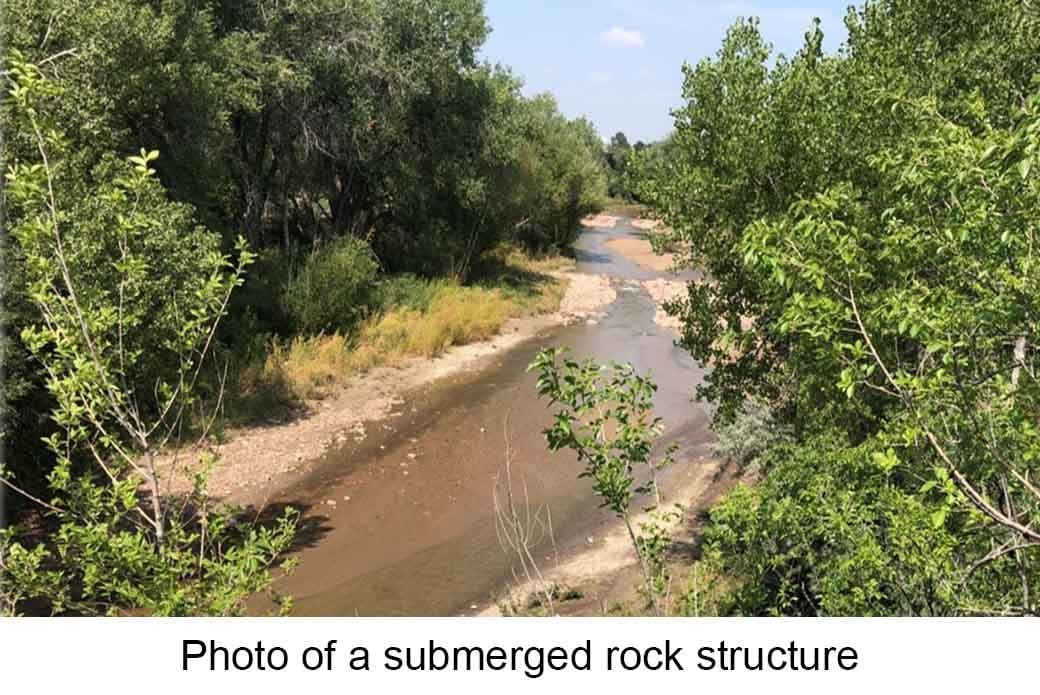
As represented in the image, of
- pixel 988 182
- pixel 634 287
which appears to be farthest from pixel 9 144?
pixel 634 287

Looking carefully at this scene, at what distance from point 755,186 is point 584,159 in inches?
1310

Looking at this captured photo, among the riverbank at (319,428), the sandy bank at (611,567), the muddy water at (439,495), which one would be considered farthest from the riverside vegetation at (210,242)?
the sandy bank at (611,567)

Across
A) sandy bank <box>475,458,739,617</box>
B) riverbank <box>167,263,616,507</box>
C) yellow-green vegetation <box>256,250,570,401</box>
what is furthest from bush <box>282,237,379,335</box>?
sandy bank <box>475,458,739,617</box>

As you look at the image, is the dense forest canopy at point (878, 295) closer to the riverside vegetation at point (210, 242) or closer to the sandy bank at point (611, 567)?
the sandy bank at point (611, 567)

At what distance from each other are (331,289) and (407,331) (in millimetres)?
2624

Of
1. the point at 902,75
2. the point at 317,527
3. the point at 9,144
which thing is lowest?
the point at 317,527

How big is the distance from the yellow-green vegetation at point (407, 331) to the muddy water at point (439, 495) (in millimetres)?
1649

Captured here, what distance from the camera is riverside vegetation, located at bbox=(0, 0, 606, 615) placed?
393cm

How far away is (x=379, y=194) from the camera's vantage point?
25.0 meters

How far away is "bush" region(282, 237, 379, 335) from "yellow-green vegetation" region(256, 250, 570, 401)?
14.6 inches

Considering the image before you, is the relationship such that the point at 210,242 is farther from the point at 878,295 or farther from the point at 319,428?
the point at 878,295

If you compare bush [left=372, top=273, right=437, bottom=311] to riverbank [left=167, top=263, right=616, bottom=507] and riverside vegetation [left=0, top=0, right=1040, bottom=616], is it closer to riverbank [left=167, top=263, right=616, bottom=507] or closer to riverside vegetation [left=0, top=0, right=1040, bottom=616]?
riverside vegetation [left=0, top=0, right=1040, bottom=616]

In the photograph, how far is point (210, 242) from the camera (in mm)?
9859
